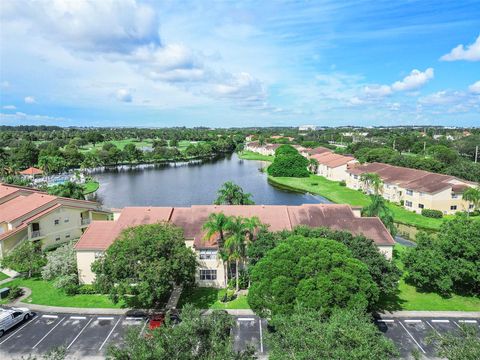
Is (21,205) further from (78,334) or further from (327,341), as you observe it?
(327,341)

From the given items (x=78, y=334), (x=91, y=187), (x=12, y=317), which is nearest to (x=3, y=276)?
(x=12, y=317)

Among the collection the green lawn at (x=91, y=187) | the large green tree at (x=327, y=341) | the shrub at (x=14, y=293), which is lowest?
the shrub at (x=14, y=293)

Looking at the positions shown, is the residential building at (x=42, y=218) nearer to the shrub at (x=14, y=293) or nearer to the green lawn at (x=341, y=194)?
the shrub at (x=14, y=293)

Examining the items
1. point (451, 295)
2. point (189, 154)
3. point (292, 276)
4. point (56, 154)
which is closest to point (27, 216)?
point (292, 276)

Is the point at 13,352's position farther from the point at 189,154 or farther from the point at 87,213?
the point at 189,154

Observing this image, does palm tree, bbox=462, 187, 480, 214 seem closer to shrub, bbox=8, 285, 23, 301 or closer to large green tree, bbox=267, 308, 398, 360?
large green tree, bbox=267, 308, 398, 360

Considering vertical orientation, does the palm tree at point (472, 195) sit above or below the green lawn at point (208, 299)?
above

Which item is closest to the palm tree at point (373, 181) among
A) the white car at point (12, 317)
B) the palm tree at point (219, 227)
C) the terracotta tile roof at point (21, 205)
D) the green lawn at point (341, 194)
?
the green lawn at point (341, 194)
